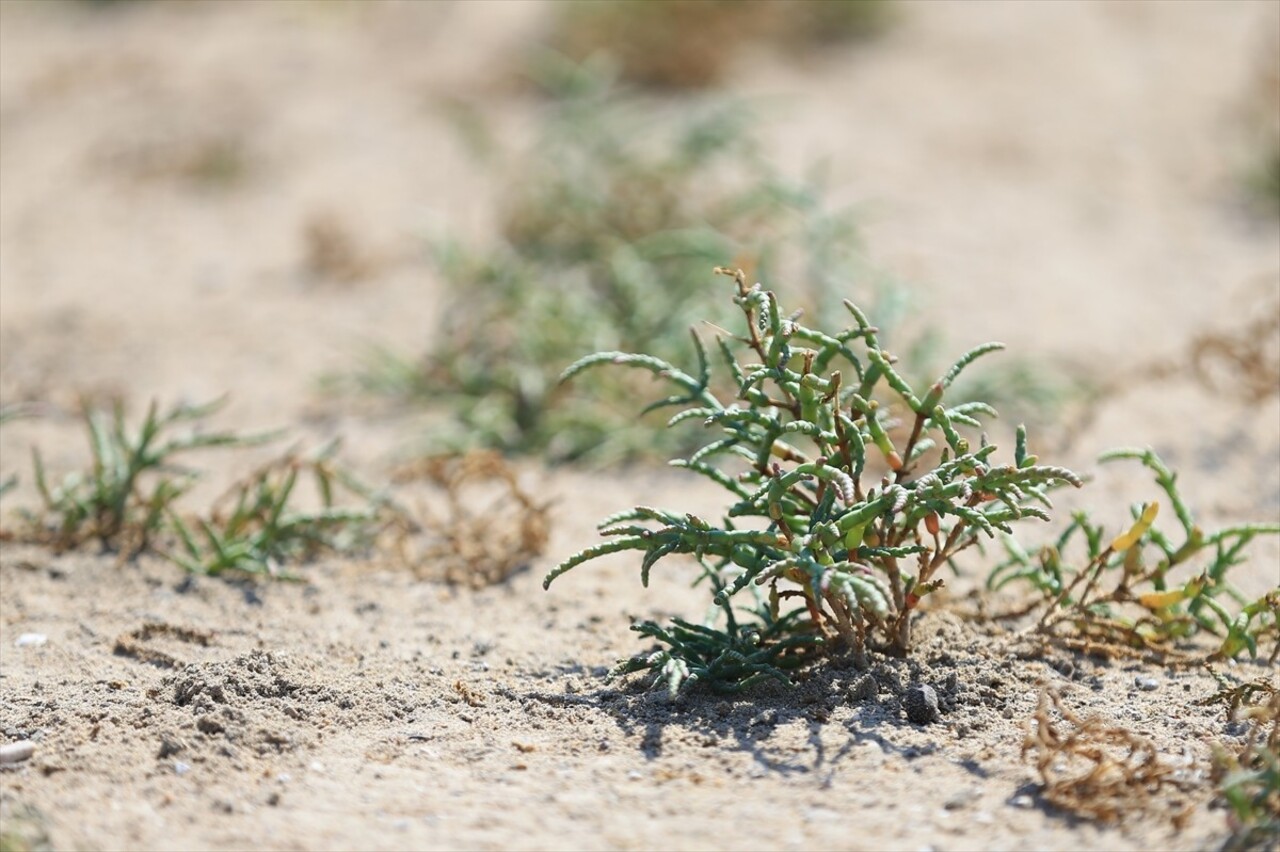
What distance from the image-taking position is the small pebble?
7.88 ft

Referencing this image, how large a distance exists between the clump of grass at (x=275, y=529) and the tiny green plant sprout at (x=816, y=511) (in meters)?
1.02

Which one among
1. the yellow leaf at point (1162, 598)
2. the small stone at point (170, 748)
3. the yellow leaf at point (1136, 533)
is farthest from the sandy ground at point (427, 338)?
the yellow leaf at point (1136, 533)

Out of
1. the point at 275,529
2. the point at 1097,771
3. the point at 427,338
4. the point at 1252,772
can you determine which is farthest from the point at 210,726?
the point at 427,338

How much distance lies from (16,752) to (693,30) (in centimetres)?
475

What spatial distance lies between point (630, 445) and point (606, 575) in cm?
66

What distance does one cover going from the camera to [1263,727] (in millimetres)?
2463

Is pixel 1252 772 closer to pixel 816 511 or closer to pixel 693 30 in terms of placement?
pixel 816 511

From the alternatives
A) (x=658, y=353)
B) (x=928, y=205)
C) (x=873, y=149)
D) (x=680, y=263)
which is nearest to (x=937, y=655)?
(x=658, y=353)

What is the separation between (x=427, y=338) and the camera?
4.77 m

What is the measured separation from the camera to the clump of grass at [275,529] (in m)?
3.28

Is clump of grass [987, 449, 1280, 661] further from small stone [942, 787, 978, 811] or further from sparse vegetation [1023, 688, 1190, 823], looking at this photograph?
small stone [942, 787, 978, 811]

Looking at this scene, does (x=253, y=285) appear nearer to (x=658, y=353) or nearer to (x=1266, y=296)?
(x=658, y=353)

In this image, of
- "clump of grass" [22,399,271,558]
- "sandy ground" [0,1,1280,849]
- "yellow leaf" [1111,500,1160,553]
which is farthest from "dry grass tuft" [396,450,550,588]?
"yellow leaf" [1111,500,1160,553]

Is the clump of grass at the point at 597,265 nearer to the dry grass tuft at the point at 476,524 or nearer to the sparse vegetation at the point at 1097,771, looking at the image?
the dry grass tuft at the point at 476,524
